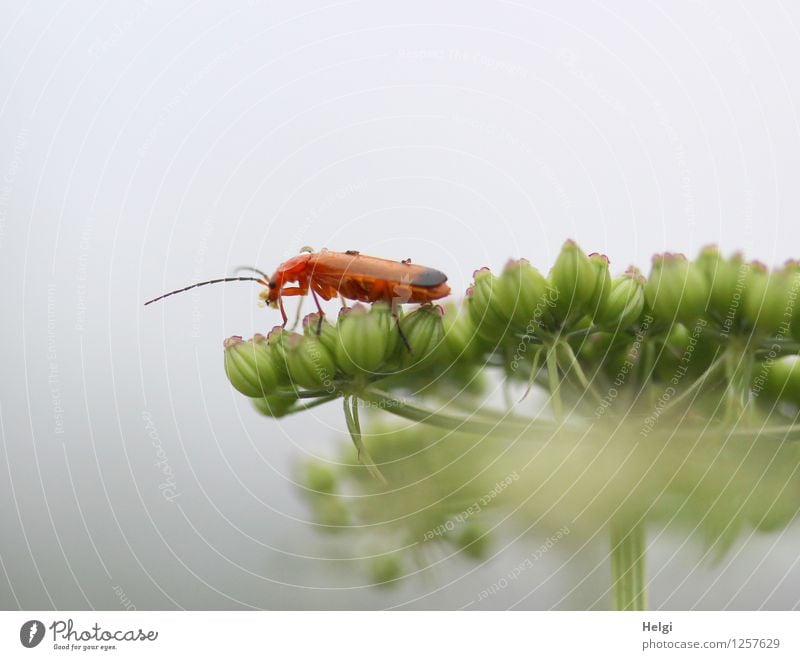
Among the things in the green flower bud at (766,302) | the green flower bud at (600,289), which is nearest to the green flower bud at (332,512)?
the green flower bud at (600,289)

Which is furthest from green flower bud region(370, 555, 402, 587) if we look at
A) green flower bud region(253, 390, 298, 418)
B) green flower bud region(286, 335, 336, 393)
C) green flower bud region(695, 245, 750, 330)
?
green flower bud region(695, 245, 750, 330)

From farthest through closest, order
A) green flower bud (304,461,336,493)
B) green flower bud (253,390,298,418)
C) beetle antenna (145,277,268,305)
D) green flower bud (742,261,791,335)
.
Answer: green flower bud (304,461,336,493) → beetle antenna (145,277,268,305) → green flower bud (253,390,298,418) → green flower bud (742,261,791,335)

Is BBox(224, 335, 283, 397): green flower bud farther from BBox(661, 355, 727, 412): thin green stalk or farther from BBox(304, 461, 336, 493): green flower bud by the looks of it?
BBox(661, 355, 727, 412): thin green stalk

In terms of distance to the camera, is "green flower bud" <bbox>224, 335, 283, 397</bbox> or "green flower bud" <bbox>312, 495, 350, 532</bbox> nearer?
"green flower bud" <bbox>224, 335, 283, 397</bbox>

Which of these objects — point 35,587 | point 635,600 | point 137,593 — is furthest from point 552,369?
point 35,587

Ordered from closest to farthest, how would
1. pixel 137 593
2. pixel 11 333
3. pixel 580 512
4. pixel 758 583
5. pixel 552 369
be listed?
pixel 552 369, pixel 580 512, pixel 758 583, pixel 137 593, pixel 11 333

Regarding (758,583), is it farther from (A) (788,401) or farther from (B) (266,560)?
(B) (266,560)

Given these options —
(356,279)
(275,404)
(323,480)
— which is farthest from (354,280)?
(323,480)
